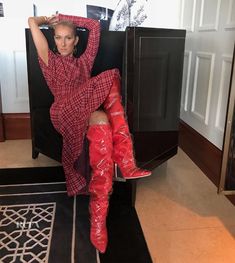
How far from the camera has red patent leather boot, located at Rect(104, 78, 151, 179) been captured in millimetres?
1122

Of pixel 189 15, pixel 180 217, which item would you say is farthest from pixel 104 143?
pixel 189 15

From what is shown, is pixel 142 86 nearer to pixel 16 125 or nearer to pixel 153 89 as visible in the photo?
pixel 153 89

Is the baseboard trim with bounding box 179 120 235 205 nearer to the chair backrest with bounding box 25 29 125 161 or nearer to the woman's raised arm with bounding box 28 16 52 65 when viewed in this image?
the chair backrest with bounding box 25 29 125 161

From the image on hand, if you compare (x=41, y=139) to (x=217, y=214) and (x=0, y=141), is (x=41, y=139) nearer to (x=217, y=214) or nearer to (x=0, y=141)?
(x=0, y=141)

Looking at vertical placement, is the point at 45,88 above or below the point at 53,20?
below

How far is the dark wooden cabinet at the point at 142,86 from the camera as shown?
1.20 meters

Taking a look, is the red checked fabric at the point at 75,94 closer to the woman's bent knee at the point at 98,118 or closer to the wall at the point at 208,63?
the woman's bent knee at the point at 98,118

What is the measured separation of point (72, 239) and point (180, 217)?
45 cm

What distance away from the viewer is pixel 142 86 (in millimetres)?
1248

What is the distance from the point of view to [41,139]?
64.7 inches

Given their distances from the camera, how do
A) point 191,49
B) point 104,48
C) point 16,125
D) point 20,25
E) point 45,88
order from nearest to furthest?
1. point 104,48
2. point 45,88
3. point 191,49
4. point 20,25
5. point 16,125

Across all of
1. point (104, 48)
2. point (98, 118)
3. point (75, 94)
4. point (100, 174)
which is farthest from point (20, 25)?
point (100, 174)

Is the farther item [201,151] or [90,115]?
[201,151]

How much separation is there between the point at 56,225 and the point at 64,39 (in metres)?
0.75
